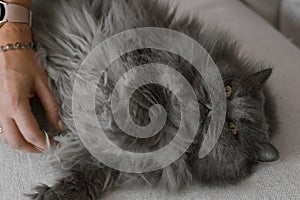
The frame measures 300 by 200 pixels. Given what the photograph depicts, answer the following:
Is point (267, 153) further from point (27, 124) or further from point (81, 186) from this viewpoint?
point (27, 124)

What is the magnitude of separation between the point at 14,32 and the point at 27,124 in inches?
8.1

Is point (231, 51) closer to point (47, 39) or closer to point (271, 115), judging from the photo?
point (271, 115)

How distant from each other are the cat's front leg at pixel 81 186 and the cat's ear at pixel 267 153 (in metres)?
0.28

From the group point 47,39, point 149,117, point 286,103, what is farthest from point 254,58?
point 47,39

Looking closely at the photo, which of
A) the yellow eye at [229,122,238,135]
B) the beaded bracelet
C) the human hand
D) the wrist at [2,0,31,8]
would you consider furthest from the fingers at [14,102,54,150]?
the yellow eye at [229,122,238,135]

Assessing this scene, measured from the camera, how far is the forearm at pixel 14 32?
88cm

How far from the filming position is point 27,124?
0.81 meters

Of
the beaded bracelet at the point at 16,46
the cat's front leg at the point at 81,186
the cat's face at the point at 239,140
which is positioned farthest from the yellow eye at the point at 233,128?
the beaded bracelet at the point at 16,46

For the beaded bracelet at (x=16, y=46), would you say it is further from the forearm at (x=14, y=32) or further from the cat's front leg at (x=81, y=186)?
the cat's front leg at (x=81, y=186)

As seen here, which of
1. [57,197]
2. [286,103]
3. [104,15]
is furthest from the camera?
[286,103]

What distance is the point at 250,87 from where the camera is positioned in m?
0.86

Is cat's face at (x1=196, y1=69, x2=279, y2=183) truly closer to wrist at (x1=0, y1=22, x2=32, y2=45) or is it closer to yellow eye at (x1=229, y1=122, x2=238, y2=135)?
yellow eye at (x1=229, y1=122, x2=238, y2=135)

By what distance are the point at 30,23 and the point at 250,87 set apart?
481 millimetres

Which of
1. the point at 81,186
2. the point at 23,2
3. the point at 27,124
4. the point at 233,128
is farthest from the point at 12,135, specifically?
the point at 233,128
